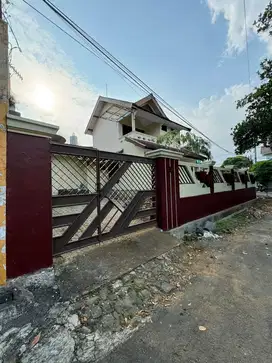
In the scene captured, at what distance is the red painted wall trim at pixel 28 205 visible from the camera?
2066 mm

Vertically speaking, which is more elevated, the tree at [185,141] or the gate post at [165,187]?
the tree at [185,141]

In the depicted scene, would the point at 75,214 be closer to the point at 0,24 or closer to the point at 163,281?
the point at 163,281

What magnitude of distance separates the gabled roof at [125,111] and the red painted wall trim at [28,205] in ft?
29.5

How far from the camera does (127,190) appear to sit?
390 cm

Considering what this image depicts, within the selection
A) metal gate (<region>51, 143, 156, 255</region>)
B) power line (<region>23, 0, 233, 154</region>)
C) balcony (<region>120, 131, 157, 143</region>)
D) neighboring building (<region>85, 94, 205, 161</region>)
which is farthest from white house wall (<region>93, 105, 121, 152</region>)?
metal gate (<region>51, 143, 156, 255</region>)

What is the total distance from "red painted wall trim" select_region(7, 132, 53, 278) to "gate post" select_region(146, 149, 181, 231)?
259 centimetres

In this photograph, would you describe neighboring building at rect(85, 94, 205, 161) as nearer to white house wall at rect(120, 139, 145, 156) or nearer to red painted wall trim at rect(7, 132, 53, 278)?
white house wall at rect(120, 139, 145, 156)

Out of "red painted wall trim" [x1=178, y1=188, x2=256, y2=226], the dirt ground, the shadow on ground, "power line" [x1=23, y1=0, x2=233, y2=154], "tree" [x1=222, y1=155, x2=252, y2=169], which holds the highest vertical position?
"power line" [x1=23, y1=0, x2=233, y2=154]

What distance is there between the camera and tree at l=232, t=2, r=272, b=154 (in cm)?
971

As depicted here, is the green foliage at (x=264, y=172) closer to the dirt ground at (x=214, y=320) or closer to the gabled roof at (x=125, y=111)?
the gabled roof at (x=125, y=111)

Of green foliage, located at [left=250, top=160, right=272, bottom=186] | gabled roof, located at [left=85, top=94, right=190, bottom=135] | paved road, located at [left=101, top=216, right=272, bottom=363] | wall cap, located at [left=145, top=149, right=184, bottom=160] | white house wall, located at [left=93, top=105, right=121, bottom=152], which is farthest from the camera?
green foliage, located at [left=250, top=160, right=272, bottom=186]

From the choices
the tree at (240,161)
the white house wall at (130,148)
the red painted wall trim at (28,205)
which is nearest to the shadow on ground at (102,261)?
the red painted wall trim at (28,205)

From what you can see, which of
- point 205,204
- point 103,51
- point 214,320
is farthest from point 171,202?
point 103,51

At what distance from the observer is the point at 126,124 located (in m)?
12.3
